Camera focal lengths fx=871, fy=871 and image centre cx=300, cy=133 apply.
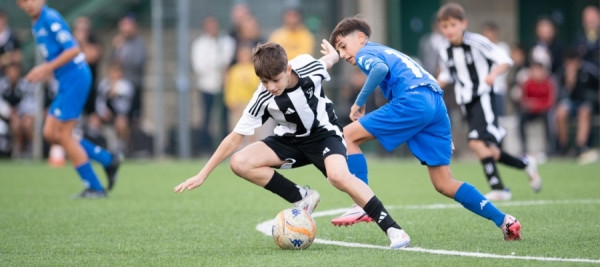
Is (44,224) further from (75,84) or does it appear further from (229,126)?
(229,126)

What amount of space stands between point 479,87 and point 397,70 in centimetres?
299

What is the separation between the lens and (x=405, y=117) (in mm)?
6207

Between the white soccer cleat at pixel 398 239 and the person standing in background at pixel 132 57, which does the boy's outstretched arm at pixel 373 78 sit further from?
the person standing in background at pixel 132 57

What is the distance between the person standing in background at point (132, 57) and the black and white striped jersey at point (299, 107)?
10426 mm

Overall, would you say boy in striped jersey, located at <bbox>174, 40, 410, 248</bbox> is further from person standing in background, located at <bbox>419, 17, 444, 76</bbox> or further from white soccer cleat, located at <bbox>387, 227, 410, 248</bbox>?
person standing in background, located at <bbox>419, 17, 444, 76</bbox>

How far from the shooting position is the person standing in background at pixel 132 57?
16.2 m

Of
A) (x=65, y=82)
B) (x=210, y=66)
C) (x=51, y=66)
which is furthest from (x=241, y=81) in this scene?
(x=51, y=66)

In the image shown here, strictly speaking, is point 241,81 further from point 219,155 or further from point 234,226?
point 219,155

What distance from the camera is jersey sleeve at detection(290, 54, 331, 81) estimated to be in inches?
243

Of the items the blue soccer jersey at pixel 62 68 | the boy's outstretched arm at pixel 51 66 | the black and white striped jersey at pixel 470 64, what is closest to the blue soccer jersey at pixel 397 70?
the black and white striped jersey at pixel 470 64

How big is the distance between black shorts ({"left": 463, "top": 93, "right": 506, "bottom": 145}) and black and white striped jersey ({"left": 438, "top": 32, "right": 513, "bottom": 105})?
0.08 m

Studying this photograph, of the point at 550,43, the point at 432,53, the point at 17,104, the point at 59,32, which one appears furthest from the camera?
the point at 17,104

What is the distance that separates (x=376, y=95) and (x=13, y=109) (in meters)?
6.92

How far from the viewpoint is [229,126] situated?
16.3m
